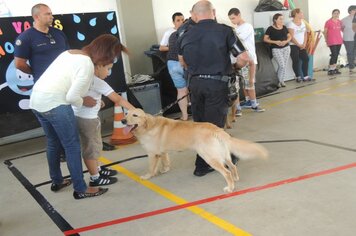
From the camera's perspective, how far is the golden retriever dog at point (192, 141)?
336 centimetres

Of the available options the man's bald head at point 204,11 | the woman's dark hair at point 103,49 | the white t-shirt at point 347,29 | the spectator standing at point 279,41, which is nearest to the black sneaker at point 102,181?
the woman's dark hair at point 103,49

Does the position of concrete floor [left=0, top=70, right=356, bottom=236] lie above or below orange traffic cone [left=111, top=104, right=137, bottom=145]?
below

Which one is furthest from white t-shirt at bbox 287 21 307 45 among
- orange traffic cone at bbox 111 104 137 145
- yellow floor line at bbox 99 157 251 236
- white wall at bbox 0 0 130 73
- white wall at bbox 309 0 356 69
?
yellow floor line at bbox 99 157 251 236

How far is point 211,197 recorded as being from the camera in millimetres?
3326

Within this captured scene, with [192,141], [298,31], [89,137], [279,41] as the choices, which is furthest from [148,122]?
[298,31]

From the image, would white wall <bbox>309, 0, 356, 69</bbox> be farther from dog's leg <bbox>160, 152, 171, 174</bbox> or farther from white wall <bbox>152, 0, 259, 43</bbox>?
dog's leg <bbox>160, 152, 171, 174</bbox>

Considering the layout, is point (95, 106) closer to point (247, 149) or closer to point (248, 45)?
point (247, 149)

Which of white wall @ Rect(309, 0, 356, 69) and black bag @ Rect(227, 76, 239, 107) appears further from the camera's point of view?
white wall @ Rect(309, 0, 356, 69)

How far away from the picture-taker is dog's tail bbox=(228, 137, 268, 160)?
3.26 meters

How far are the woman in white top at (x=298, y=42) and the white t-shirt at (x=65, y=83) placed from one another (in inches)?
286

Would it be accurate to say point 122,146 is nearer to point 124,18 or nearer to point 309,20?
point 124,18

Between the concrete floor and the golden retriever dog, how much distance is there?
224 millimetres

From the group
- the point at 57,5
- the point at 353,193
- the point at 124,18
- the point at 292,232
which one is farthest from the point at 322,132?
the point at 57,5

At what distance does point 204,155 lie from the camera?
347 centimetres
